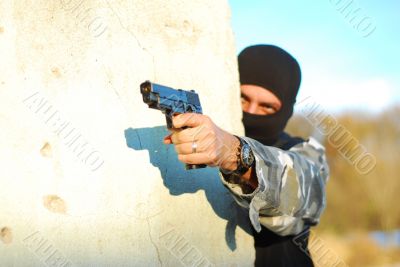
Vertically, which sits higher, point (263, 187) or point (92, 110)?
point (92, 110)

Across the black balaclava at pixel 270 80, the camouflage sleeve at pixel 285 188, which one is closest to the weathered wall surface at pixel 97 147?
the camouflage sleeve at pixel 285 188

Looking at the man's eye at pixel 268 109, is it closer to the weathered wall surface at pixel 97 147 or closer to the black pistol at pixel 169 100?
the weathered wall surface at pixel 97 147

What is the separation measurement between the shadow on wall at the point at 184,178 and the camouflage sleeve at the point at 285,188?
0.10 meters

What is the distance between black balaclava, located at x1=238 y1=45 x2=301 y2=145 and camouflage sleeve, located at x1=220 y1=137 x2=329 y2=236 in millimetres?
212

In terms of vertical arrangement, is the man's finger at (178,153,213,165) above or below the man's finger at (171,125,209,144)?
below

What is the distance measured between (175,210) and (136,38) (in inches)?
21.9

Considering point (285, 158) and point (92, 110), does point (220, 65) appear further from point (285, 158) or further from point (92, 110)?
point (92, 110)

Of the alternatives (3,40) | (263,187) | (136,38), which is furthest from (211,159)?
(3,40)

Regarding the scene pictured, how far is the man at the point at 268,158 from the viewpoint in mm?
1468

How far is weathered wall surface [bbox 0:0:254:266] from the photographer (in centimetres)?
152

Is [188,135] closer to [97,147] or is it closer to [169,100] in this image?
[169,100]

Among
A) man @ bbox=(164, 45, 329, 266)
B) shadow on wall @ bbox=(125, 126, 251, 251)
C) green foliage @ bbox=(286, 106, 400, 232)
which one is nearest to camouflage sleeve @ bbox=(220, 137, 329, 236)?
man @ bbox=(164, 45, 329, 266)

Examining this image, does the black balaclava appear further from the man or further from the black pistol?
the black pistol

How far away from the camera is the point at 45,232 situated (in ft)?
4.96
